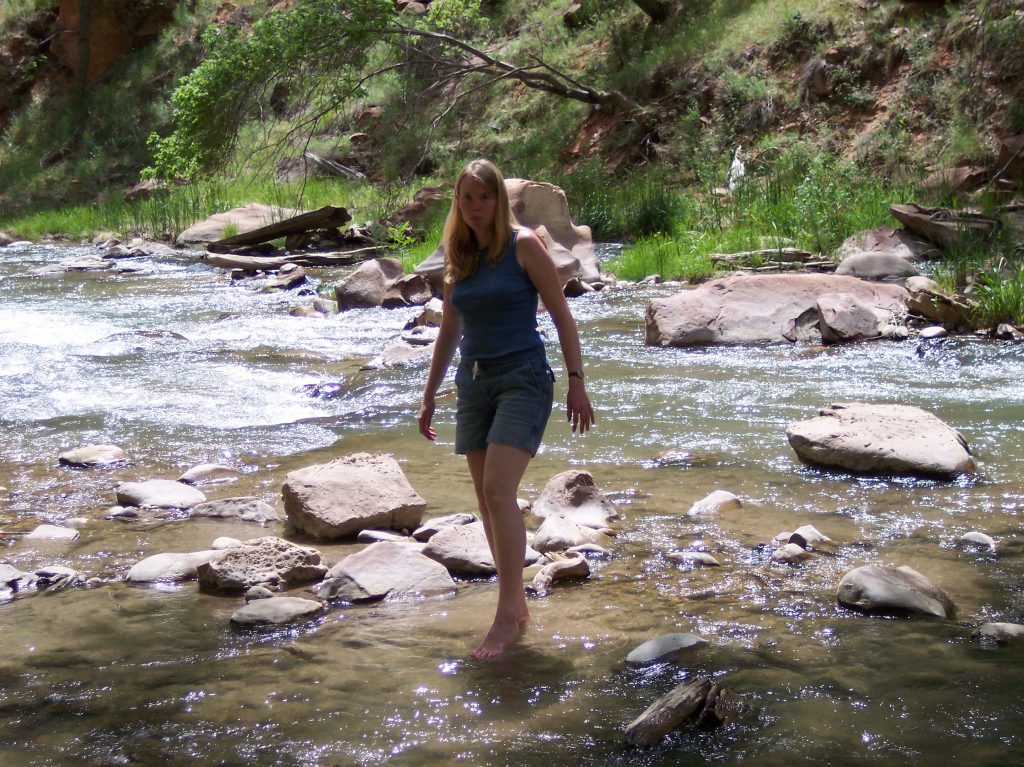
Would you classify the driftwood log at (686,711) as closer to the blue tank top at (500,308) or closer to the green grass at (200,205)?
the blue tank top at (500,308)

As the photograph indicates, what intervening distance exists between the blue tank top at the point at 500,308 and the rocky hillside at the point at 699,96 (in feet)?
38.9

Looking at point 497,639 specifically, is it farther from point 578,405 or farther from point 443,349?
point 443,349

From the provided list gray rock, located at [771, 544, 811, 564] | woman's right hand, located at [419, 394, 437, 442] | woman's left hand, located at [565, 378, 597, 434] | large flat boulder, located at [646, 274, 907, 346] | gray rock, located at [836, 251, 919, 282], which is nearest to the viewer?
woman's left hand, located at [565, 378, 597, 434]

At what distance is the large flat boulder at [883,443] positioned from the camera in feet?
17.9

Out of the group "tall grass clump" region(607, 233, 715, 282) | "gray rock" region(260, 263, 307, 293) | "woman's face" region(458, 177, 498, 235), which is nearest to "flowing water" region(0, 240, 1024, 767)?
"woman's face" region(458, 177, 498, 235)

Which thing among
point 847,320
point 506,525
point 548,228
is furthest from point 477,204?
point 548,228

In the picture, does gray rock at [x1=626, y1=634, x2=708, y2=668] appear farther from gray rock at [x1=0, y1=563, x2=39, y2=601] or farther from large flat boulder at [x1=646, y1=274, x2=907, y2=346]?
large flat boulder at [x1=646, y1=274, x2=907, y2=346]

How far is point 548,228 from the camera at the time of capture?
12.9 m

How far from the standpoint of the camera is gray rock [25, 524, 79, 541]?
4883 millimetres

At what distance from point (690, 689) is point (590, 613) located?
3.04 ft

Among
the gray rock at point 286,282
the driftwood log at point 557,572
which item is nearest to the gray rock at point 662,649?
the driftwood log at point 557,572

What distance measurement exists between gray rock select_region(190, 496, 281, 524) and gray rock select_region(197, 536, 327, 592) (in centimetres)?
81

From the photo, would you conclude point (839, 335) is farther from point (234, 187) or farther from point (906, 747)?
point (234, 187)

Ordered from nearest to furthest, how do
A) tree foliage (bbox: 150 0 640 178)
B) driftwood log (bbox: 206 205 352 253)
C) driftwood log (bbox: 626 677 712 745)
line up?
driftwood log (bbox: 626 677 712 745)
tree foliage (bbox: 150 0 640 178)
driftwood log (bbox: 206 205 352 253)
